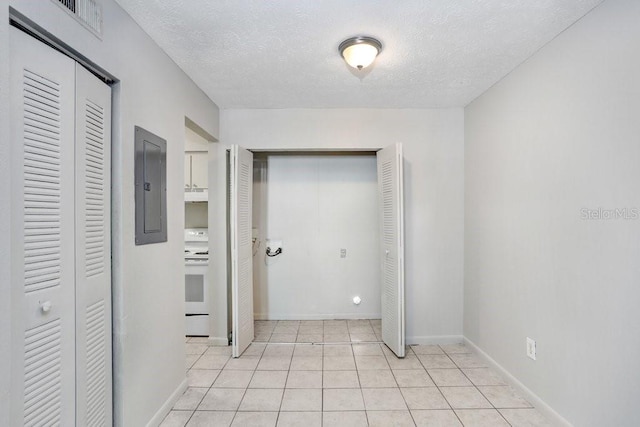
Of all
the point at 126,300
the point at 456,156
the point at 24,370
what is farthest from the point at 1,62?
the point at 456,156

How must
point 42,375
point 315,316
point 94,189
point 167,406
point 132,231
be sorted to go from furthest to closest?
point 315,316 < point 167,406 < point 132,231 < point 94,189 < point 42,375

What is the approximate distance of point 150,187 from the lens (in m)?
2.06

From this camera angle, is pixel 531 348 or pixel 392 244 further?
pixel 392 244

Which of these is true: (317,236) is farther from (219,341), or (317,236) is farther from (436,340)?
(436,340)

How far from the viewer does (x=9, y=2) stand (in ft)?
3.69

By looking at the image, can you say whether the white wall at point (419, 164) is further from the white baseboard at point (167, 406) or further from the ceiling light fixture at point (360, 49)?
the white baseboard at point (167, 406)

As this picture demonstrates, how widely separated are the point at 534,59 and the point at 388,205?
162cm

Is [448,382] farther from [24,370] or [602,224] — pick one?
[24,370]

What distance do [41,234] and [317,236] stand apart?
3.20 metres

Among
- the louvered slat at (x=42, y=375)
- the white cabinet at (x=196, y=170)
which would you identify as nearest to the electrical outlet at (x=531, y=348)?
the louvered slat at (x=42, y=375)

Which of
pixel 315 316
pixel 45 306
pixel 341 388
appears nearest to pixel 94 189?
pixel 45 306

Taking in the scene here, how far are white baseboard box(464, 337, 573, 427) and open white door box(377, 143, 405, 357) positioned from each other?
73cm

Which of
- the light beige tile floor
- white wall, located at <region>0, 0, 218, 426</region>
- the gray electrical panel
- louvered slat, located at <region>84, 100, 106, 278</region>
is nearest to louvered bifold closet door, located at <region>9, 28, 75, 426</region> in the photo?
louvered slat, located at <region>84, 100, 106, 278</region>

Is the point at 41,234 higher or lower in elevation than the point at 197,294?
higher
